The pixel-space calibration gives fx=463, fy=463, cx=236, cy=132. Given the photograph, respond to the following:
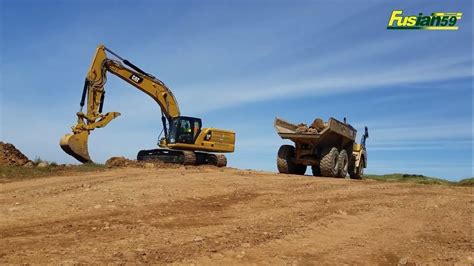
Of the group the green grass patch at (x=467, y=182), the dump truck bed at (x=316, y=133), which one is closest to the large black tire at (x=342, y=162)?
the dump truck bed at (x=316, y=133)

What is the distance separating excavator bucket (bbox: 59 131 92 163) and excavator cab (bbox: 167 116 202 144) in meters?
4.36

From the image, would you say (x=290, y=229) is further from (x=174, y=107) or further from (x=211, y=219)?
(x=174, y=107)

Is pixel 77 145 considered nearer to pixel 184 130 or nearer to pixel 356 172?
pixel 184 130

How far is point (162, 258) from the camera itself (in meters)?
5.63

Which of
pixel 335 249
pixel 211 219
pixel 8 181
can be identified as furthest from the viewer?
pixel 8 181

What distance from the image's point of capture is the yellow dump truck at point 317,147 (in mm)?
19406

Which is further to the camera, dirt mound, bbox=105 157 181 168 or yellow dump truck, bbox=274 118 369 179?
dirt mound, bbox=105 157 181 168

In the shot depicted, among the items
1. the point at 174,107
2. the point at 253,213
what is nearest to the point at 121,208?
the point at 253,213

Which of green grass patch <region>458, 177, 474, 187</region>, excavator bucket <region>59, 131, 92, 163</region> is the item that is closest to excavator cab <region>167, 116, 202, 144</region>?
excavator bucket <region>59, 131, 92, 163</region>

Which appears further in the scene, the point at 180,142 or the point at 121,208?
the point at 180,142

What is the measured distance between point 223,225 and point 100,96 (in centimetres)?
1558

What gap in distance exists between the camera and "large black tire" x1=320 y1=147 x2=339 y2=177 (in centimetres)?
1941

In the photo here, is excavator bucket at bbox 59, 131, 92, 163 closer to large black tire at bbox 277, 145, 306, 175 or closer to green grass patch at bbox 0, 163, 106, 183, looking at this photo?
green grass patch at bbox 0, 163, 106, 183

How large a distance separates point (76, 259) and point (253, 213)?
407 cm
